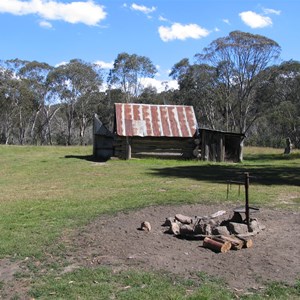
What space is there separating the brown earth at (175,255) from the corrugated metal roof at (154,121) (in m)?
17.7

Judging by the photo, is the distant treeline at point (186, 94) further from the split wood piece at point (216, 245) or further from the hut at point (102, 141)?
the split wood piece at point (216, 245)

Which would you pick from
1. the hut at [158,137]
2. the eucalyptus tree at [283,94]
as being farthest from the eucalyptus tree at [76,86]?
the hut at [158,137]

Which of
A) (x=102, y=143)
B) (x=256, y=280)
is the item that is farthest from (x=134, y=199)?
(x=102, y=143)

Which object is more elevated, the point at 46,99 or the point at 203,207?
the point at 46,99

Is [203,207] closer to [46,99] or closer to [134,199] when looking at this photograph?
[134,199]

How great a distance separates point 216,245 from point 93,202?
471cm

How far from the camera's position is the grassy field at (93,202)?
508 cm

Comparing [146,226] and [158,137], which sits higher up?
[158,137]

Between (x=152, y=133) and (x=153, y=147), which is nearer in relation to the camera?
(x=152, y=133)

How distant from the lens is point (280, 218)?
8.66 meters

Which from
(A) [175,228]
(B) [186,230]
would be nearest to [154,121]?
(A) [175,228]

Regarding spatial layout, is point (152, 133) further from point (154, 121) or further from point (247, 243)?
point (247, 243)

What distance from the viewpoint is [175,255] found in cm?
633

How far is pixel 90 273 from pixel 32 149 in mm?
30377
